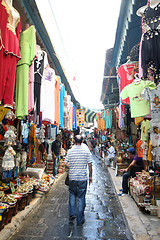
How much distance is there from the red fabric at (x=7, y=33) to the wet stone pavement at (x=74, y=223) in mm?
3302

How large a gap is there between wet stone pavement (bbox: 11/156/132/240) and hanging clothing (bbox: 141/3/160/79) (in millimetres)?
3289

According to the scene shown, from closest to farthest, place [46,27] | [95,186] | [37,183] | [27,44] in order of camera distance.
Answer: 1. [27,44]
2. [46,27]
3. [37,183]
4. [95,186]

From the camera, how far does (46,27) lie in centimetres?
488

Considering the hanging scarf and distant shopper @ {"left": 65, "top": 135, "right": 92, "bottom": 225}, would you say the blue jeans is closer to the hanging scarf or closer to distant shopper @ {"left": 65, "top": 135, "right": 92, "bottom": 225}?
distant shopper @ {"left": 65, "top": 135, "right": 92, "bottom": 225}

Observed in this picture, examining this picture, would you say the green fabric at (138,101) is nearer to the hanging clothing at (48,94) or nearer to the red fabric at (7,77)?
the hanging clothing at (48,94)

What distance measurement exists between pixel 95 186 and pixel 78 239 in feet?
14.1

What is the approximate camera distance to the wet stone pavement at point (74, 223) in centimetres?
349

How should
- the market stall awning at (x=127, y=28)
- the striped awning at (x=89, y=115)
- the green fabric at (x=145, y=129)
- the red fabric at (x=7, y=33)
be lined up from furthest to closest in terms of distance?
the striped awning at (x=89, y=115)
the green fabric at (x=145, y=129)
the market stall awning at (x=127, y=28)
the red fabric at (x=7, y=33)

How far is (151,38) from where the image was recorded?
12.1 ft

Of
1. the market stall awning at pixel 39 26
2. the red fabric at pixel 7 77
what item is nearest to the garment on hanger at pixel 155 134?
the red fabric at pixel 7 77

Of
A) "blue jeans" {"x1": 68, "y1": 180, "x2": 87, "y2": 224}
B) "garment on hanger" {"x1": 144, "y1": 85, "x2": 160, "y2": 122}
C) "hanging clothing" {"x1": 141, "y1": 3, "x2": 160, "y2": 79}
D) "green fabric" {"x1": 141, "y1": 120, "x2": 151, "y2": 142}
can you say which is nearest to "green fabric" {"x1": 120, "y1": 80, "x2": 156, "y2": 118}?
"garment on hanger" {"x1": 144, "y1": 85, "x2": 160, "y2": 122}

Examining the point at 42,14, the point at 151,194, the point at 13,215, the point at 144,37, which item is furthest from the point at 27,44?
the point at 151,194

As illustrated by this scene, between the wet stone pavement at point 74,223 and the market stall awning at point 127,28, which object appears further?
the market stall awning at point 127,28

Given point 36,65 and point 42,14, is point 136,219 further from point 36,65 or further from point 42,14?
point 42,14
